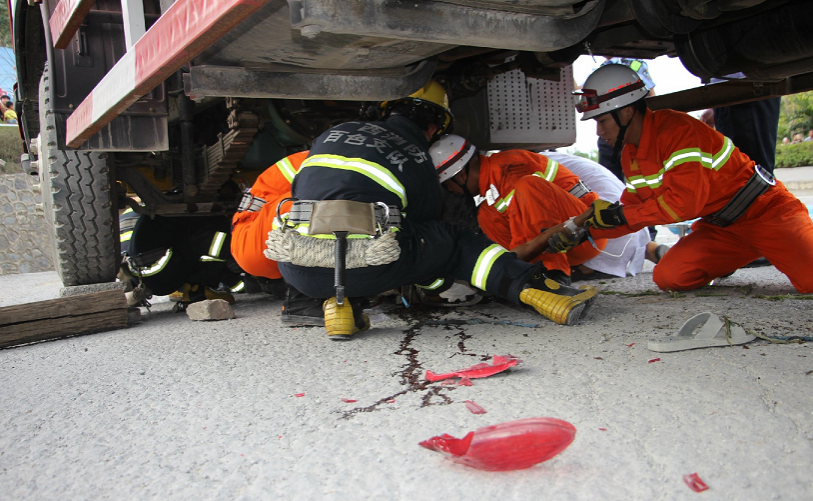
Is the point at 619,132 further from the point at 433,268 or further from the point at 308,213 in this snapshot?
the point at 308,213

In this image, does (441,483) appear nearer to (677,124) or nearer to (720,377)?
(720,377)

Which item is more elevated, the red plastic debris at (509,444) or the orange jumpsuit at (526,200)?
the orange jumpsuit at (526,200)

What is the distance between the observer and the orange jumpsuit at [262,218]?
9.71 ft

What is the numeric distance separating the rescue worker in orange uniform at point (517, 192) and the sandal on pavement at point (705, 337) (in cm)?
119

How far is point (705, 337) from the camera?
6.93 ft

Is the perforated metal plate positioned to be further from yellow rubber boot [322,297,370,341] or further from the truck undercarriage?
yellow rubber boot [322,297,370,341]

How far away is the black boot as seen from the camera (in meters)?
2.96

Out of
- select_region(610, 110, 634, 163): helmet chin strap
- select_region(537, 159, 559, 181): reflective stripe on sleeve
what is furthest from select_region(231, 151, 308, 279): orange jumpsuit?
select_region(610, 110, 634, 163): helmet chin strap

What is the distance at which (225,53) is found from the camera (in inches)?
80.9

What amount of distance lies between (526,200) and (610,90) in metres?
0.74

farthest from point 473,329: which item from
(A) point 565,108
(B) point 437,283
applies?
(A) point 565,108

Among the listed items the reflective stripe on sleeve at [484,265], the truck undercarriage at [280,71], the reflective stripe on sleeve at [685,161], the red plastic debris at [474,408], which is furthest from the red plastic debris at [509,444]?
the reflective stripe on sleeve at [685,161]

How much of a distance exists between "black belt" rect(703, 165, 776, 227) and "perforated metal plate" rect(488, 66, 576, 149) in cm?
110

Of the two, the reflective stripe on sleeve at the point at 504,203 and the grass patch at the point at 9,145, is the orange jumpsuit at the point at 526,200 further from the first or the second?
the grass patch at the point at 9,145
